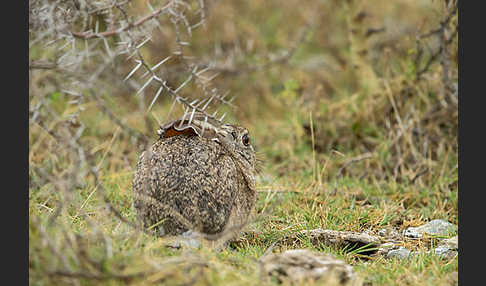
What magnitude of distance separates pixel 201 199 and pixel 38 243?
1.27m

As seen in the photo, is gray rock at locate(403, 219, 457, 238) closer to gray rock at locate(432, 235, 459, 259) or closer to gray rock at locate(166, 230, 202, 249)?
gray rock at locate(432, 235, 459, 259)

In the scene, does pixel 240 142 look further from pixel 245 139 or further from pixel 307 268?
pixel 307 268

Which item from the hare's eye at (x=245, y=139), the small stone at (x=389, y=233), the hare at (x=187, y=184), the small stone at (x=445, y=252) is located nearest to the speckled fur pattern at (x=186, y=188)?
the hare at (x=187, y=184)

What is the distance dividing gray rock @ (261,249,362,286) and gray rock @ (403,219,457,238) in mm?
1654

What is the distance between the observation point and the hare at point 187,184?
4582 millimetres

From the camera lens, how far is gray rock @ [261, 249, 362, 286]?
369 centimetres

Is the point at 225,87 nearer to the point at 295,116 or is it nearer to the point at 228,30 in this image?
the point at 228,30

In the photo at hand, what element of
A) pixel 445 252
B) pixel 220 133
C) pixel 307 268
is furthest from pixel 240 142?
pixel 445 252

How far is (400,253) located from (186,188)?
170cm

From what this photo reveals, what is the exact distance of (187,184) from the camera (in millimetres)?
4586

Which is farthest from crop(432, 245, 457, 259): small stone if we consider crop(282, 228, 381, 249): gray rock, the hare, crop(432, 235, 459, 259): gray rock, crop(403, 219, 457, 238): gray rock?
the hare

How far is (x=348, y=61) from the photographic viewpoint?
9.09 metres

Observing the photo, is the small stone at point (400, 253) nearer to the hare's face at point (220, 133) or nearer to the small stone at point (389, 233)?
the small stone at point (389, 233)

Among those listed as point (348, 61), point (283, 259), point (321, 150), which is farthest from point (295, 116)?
point (283, 259)
